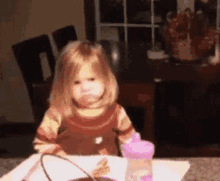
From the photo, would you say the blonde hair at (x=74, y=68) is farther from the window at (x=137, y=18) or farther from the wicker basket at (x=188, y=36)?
the window at (x=137, y=18)

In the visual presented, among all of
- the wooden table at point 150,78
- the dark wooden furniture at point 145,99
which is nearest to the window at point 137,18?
the wooden table at point 150,78

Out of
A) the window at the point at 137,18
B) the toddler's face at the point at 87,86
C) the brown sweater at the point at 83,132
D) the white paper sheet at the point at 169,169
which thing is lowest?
the white paper sheet at the point at 169,169

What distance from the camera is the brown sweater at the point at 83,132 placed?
69cm

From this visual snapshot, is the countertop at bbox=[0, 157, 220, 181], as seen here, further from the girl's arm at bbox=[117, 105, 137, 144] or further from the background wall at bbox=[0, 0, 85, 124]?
the background wall at bbox=[0, 0, 85, 124]

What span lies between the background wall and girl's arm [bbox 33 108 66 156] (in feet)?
2.07

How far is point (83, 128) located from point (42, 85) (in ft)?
0.80

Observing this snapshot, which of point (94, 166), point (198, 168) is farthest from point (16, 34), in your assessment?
point (198, 168)

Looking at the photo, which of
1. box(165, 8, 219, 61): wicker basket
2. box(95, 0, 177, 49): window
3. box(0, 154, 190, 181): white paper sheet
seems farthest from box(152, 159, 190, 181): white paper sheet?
box(95, 0, 177, 49): window

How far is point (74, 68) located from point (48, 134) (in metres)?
0.17

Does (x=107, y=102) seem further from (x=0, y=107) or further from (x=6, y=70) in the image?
(x=6, y=70)

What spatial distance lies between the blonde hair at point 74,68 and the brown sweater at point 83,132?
0.04m

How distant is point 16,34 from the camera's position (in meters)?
1.30

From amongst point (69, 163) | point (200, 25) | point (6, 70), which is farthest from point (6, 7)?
point (69, 163)

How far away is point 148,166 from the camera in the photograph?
612mm
